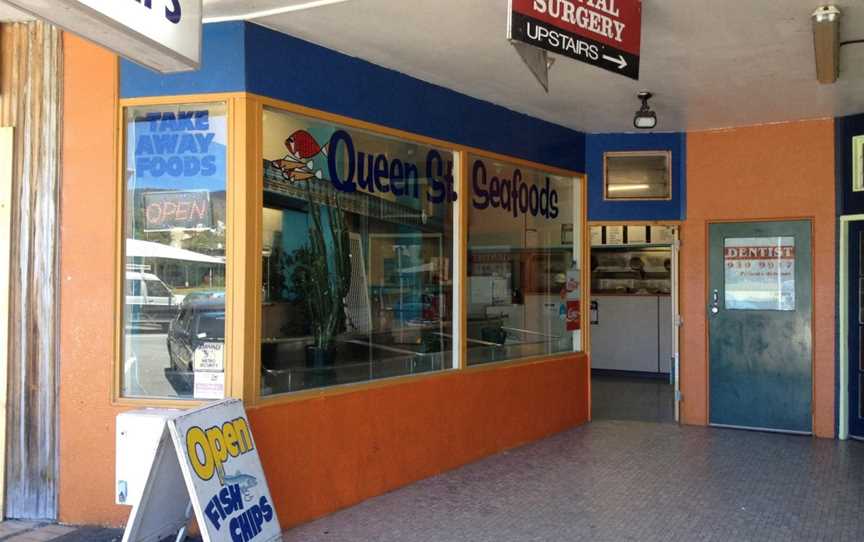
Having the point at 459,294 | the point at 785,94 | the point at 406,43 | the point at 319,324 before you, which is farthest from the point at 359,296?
the point at 785,94

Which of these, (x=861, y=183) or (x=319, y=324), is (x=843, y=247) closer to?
(x=861, y=183)

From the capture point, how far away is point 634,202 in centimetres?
810

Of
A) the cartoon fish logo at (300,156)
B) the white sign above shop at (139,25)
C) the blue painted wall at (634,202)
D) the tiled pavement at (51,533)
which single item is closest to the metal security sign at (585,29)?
the white sign above shop at (139,25)

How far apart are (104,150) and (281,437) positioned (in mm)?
2089

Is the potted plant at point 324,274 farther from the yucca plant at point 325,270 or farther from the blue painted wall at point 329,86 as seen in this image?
the blue painted wall at point 329,86

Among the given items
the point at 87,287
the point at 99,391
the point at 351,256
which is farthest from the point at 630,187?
the point at 99,391

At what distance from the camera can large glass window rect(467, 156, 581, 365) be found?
6.89 meters

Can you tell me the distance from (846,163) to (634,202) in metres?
1.94

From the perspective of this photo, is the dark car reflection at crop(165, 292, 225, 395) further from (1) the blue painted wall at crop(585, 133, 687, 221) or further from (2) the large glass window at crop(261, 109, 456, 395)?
(1) the blue painted wall at crop(585, 133, 687, 221)

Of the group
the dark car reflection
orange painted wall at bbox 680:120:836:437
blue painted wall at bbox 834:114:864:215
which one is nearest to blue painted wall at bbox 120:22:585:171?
the dark car reflection

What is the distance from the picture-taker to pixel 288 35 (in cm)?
504

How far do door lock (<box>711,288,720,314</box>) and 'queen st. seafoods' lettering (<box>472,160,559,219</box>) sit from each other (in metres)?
1.74

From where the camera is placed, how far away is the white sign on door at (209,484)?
3877 millimetres

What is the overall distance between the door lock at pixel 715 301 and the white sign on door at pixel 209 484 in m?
5.10
